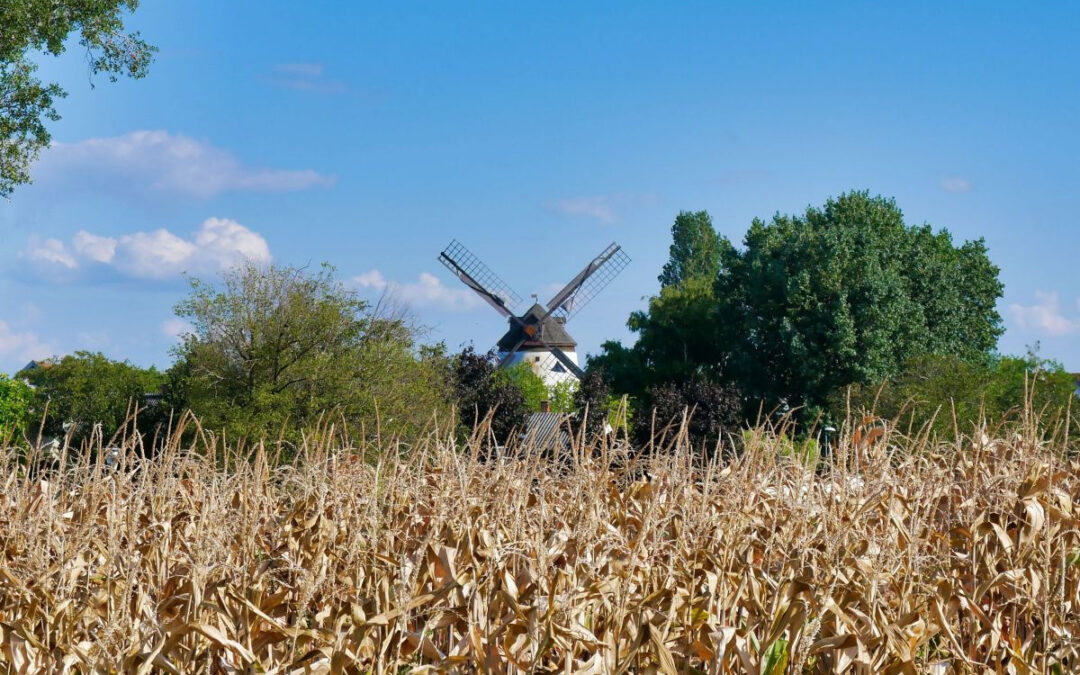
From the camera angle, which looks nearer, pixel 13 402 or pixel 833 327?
pixel 13 402

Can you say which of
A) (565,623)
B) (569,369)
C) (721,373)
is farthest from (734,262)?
(565,623)

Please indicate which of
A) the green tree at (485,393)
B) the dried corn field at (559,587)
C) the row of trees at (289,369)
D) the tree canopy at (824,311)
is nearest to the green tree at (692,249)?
the tree canopy at (824,311)

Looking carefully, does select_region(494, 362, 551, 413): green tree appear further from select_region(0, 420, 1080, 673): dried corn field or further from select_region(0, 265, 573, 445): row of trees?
select_region(0, 420, 1080, 673): dried corn field

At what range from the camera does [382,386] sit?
87.4 feet

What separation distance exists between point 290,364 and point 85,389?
20.6 meters

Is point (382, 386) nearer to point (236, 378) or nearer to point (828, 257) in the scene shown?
point (236, 378)

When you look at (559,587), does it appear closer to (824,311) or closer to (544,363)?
(824,311)

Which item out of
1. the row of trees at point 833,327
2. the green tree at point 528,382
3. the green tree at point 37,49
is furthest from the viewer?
the green tree at point 528,382

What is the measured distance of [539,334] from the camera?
57250mm

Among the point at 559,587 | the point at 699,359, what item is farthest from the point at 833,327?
the point at 559,587

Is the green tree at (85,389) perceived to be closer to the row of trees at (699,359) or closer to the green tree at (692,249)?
the row of trees at (699,359)

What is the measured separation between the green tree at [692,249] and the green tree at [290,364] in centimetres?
3686

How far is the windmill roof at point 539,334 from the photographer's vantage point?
2248 inches

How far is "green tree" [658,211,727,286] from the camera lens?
6356cm
